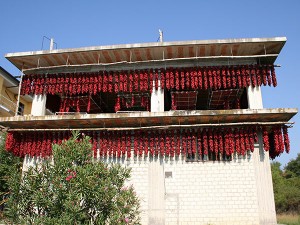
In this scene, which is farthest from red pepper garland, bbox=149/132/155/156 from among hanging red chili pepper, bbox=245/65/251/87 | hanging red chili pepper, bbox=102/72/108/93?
hanging red chili pepper, bbox=245/65/251/87

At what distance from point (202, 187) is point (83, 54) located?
8.55 metres

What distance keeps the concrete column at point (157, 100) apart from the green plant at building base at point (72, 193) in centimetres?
519

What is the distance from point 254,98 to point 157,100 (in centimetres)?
452

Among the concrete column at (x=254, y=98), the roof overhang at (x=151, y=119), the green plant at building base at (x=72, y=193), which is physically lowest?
the green plant at building base at (x=72, y=193)

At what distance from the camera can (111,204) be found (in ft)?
28.6

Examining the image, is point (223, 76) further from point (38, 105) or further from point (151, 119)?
point (38, 105)

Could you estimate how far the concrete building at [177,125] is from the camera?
1251 cm

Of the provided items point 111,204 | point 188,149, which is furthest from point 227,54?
point 111,204

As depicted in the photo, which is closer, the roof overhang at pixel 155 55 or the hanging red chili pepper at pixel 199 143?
the hanging red chili pepper at pixel 199 143

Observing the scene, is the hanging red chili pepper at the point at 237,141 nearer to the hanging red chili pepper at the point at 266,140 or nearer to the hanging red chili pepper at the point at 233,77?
the hanging red chili pepper at the point at 266,140

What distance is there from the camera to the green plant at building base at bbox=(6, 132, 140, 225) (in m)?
8.22

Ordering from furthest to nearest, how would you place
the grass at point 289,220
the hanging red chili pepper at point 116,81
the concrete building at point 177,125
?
1. the grass at point 289,220
2. the hanging red chili pepper at point 116,81
3. the concrete building at point 177,125

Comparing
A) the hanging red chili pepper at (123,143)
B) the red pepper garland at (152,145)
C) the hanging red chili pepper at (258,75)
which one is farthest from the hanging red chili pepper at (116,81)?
the hanging red chili pepper at (258,75)

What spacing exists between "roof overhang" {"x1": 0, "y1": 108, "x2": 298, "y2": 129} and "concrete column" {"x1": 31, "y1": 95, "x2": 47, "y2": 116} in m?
0.97
